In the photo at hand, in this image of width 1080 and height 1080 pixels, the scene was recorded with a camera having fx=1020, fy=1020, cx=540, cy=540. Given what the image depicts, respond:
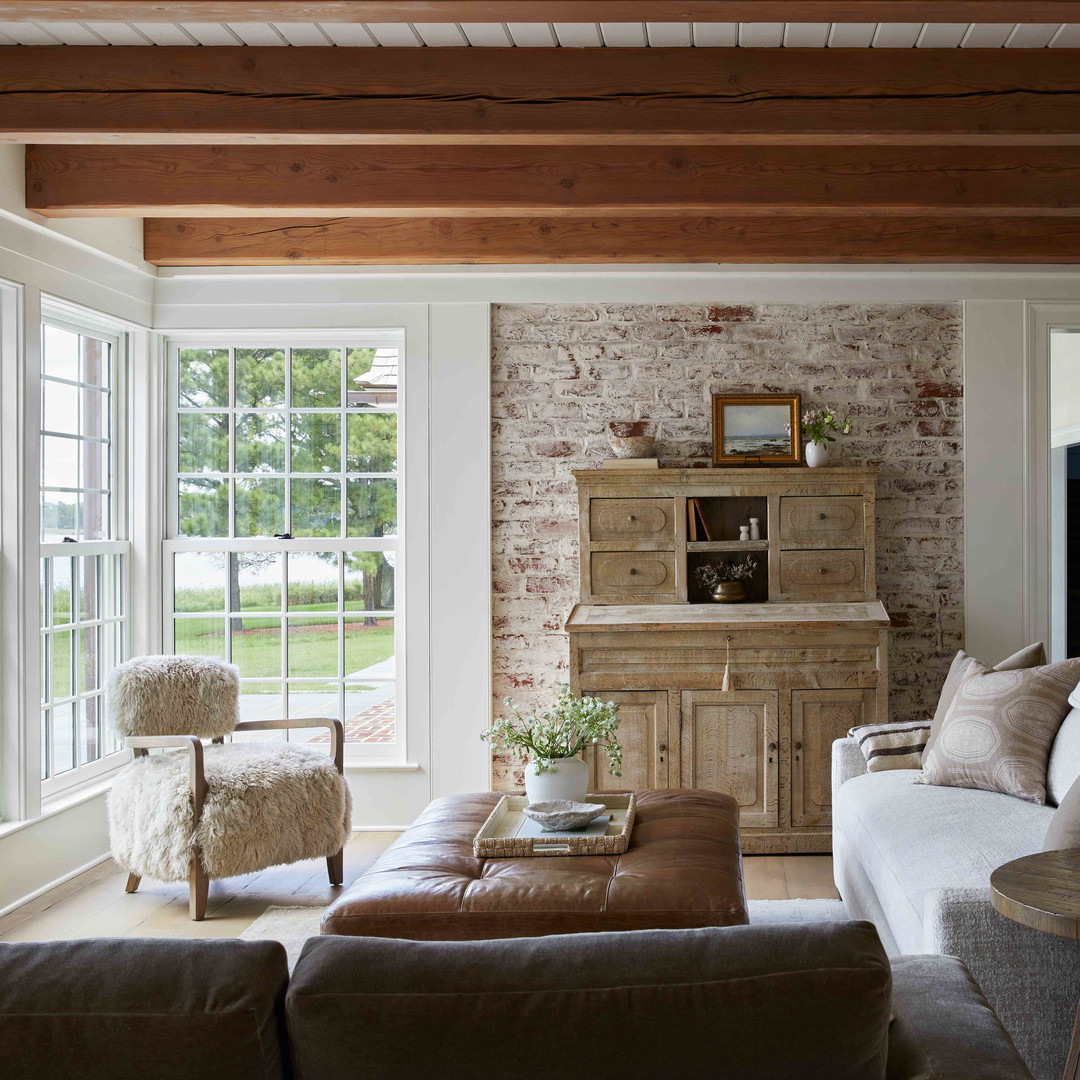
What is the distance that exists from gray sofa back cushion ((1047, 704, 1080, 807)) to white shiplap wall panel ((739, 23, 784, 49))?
218cm

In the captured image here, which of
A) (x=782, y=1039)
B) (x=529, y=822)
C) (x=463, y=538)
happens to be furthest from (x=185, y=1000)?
(x=463, y=538)

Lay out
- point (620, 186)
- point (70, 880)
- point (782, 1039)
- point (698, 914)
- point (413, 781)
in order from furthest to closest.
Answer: point (413, 781) → point (70, 880) → point (620, 186) → point (698, 914) → point (782, 1039)

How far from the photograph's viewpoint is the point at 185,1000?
3.73 ft

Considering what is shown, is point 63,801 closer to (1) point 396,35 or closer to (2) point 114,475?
(2) point 114,475

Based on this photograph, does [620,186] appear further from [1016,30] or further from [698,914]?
[698,914]

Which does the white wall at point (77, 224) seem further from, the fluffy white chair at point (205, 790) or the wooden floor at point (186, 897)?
the wooden floor at point (186, 897)

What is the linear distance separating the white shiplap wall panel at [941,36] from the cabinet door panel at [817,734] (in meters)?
2.54

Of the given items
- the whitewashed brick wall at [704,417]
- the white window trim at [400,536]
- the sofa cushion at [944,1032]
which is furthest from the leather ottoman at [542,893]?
the whitewashed brick wall at [704,417]

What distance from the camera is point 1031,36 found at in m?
3.04

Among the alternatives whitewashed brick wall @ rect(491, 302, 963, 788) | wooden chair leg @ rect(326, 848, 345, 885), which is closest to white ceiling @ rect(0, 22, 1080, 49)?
whitewashed brick wall @ rect(491, 302, 963, 788)

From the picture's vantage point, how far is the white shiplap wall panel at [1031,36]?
2990 mm

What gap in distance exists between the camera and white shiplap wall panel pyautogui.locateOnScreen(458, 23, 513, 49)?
9.81ft

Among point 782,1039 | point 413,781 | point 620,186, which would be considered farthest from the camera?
point 413,781

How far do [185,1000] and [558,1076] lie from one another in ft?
1.39
